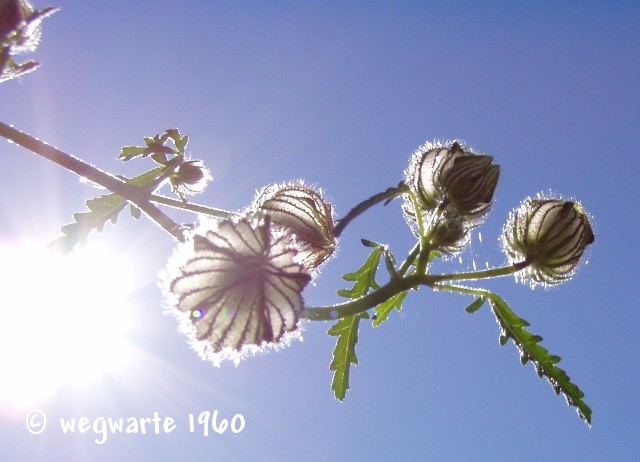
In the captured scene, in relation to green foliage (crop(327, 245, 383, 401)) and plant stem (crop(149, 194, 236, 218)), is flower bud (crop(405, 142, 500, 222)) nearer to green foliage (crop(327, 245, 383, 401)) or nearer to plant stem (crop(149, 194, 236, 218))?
green foliage (crop(327, 245, 383, 401))

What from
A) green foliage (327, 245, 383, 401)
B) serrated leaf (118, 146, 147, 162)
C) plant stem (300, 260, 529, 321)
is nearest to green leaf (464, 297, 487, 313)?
plant stem (300, 260, 529, 321)

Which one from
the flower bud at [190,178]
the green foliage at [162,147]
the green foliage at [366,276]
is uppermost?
the green foliage at [162,147]

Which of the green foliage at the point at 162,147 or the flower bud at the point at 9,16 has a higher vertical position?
the green foliage at the point at 162,147

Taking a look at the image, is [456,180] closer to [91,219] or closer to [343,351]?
[343,351]

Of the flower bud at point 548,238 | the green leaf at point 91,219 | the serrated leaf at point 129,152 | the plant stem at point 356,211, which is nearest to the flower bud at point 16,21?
the green leaf at point 91,219

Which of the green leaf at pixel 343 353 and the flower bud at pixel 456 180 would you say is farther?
the green leaf at pixel 343 353

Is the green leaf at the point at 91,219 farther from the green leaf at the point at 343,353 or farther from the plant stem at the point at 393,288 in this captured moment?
the plant stem at the point at 393,288

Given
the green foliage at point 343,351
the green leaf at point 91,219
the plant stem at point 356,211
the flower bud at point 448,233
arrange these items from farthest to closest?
1. the green foliage at point 343,351
2. the green leaf at point 91,219
3. the flower bud at point 448,233
4. the plant stem at point 356,211

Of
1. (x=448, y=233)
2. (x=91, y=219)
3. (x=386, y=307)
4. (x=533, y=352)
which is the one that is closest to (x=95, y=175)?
(x=91, y=219)
